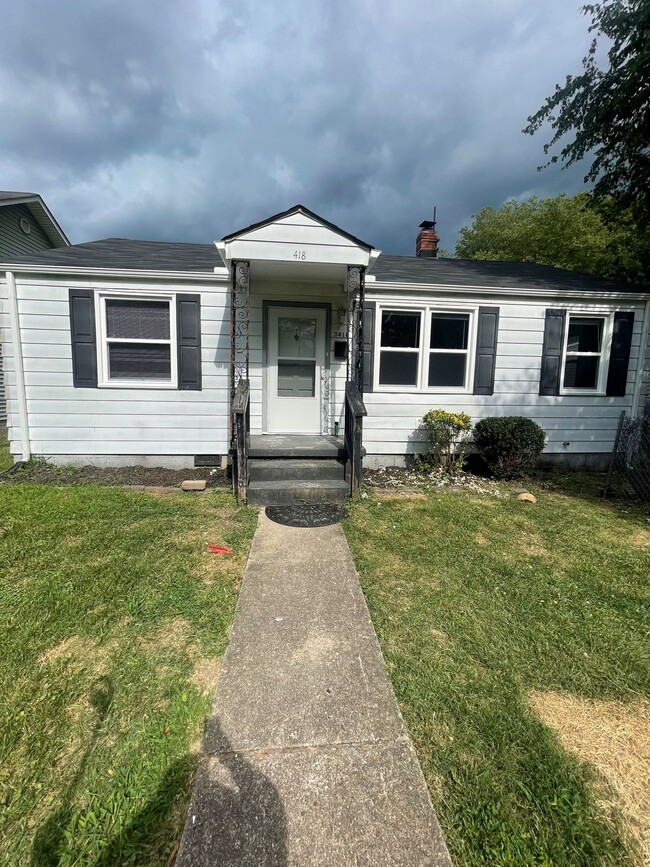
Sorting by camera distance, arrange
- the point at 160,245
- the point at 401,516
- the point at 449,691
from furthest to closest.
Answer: the point at 160,245 < the point at 401,516 < the point at 449,691

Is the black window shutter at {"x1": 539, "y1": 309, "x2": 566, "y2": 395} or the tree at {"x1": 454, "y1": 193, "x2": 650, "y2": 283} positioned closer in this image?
the black window shutter at {"x1": 539, "y1": 309, "x2": 566, "y2": 395}

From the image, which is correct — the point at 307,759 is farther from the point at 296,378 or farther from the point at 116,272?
the point at 116,272

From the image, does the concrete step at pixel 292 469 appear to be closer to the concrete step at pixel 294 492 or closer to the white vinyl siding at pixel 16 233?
the concrete step at pixel 294 492

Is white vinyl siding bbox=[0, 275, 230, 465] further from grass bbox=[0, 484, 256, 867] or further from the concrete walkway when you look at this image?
the concrete walkway

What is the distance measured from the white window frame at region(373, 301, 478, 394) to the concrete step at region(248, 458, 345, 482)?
5.91 ft

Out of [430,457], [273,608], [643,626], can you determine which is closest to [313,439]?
[430,457]

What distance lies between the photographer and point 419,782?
1617 mm

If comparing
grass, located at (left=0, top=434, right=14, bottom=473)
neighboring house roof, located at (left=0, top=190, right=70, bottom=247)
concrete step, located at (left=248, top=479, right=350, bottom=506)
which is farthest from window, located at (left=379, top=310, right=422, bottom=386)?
neighboring house roof, located at (left=0, top=190, right=70, bottom=247)

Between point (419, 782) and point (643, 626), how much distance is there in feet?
6.89

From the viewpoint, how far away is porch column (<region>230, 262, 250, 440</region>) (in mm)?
5668

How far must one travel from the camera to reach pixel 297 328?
650 centimetres

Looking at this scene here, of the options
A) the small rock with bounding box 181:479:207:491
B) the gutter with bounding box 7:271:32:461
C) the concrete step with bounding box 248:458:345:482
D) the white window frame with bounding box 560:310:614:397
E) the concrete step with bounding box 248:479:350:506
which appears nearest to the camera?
the concrete step with bounding box 248:479:350:506

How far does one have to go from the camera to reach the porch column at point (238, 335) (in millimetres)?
5668

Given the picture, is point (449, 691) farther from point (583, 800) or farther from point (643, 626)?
point (643, 626)
